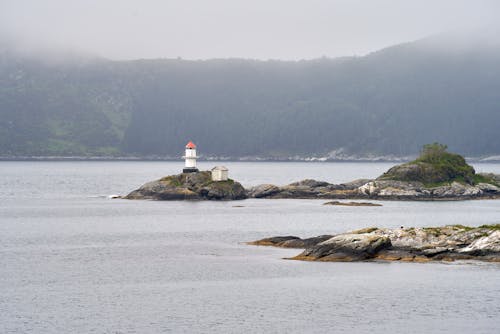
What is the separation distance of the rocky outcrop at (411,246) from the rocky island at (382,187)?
255 feet

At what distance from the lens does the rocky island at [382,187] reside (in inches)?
6043

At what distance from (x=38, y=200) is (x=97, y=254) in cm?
8288

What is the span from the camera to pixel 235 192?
516 ft

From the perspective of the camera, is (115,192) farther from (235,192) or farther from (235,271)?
(235,271)

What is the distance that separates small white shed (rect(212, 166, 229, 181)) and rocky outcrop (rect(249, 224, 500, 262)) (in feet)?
244

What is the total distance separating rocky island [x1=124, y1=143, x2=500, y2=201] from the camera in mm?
153500

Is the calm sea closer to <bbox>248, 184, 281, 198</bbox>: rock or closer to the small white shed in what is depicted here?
the small white shed

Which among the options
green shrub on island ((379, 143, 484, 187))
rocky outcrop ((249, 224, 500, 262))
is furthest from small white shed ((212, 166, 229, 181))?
rocky outcrop ((249, 224, 500, 262))

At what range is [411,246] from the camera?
245 feet

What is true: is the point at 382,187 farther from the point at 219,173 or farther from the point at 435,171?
the point at 219,173

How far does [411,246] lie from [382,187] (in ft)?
276

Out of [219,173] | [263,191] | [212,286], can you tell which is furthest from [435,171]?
[212,286]

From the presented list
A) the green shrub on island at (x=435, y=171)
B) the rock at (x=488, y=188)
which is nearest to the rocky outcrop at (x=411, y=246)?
the green shrub on island at (x=435, y=171)

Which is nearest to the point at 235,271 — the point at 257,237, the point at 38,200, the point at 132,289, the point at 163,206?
the point at 132,289
